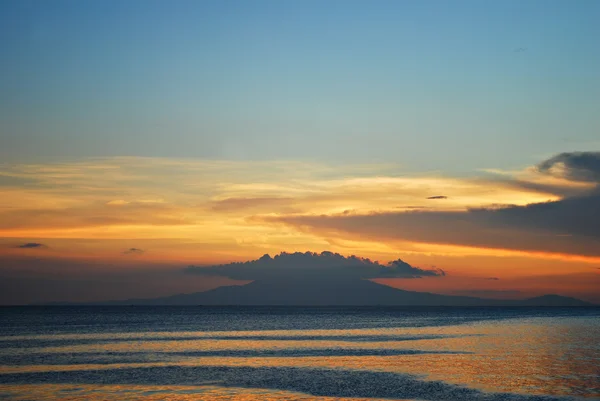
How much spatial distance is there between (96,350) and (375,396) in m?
40.9

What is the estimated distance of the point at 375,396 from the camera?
130ft

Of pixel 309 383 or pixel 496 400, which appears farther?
pixel 309 383

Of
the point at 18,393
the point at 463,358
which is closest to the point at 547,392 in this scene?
the point at 463,358

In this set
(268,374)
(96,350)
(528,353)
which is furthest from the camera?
(96,350)

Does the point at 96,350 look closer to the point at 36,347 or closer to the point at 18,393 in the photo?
the point at 36,347

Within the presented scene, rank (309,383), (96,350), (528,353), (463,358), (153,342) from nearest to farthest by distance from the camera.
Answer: (309,383)
(463,358)
(528,353)
(96,350)
(153,342)

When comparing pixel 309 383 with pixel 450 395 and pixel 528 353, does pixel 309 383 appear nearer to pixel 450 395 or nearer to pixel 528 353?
pixel 450 395

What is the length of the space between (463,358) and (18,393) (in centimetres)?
3860

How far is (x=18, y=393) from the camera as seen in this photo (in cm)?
4047

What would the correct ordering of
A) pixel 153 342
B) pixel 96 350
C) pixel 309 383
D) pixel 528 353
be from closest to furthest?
1. pixel 309 383
2. pixel 528 353
3. pixel 96 350
4. pixel 153 342

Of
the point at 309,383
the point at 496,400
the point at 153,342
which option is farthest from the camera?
the point at 153,342

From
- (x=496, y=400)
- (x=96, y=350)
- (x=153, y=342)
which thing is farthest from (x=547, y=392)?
(x=153, y=342)

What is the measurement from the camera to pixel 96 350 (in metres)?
70.1

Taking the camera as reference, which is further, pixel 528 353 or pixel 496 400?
pixel 528 353
